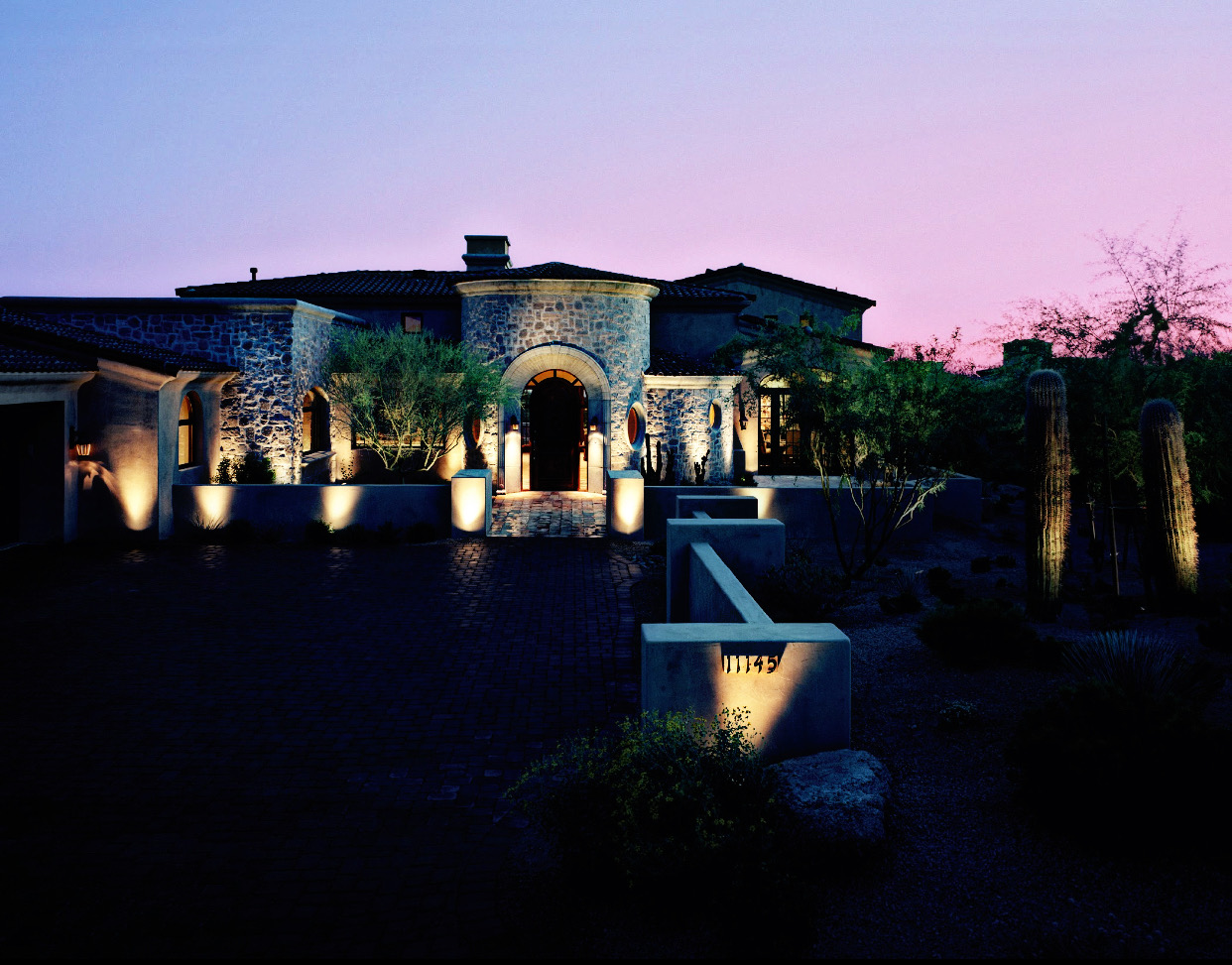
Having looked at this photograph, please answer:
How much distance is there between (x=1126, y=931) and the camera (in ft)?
13.0

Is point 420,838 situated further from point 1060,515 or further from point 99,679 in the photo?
point 1060,515

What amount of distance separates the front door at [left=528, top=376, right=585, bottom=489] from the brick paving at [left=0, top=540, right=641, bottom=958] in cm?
980

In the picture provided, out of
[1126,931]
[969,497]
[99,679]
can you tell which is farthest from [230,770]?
[969,497]

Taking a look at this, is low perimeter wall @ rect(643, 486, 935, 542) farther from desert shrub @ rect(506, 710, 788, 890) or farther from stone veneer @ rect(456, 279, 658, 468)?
desert shrub @ rect(506, 710, 788, 890)

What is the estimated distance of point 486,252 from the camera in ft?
91.3

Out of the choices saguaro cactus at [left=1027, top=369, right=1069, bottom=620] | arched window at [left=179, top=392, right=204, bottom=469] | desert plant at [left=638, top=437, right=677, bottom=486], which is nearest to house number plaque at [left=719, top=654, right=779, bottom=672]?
saguaro cactus at [left=1027, top=369, right=1069, bottom=620]

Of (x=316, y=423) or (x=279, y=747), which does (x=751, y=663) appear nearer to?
(x=279, y=747)

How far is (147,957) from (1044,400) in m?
10.3

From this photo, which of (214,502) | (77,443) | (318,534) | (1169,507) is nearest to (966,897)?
(1169,507)

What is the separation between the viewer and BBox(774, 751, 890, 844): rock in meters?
4.73

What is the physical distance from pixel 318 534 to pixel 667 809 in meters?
12.4

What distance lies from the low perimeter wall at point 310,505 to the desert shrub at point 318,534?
35 centimetres

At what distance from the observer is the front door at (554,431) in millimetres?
21891

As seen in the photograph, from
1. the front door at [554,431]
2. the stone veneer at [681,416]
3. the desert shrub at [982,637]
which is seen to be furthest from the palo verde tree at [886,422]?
the front door at [554,431]
